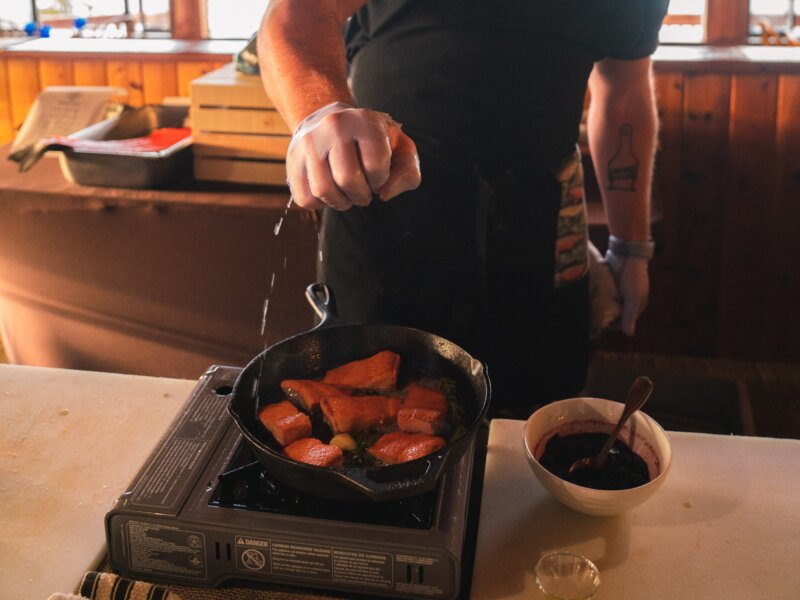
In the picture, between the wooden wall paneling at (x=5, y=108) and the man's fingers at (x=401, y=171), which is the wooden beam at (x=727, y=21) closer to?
the man's fingers at (x=401, y=171)

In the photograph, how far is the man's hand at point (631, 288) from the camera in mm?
1877

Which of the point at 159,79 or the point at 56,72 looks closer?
the point at 159,79

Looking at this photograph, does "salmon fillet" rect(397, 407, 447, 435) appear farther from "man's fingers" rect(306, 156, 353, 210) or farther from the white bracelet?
the white bracelet

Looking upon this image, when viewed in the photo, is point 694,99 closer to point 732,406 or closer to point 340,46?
point 732,406

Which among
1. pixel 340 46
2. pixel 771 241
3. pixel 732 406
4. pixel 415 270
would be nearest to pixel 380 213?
pixel 415 270

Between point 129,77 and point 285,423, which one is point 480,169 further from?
point 129,77

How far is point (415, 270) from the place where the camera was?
1.53 m

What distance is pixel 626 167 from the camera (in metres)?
1.89

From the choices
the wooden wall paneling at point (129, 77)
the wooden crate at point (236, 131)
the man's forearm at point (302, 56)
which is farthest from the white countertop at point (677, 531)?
the wooden wall paneling at point (129, 77)

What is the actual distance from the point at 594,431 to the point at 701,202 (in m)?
2.13

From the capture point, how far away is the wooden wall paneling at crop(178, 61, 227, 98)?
10.7ft

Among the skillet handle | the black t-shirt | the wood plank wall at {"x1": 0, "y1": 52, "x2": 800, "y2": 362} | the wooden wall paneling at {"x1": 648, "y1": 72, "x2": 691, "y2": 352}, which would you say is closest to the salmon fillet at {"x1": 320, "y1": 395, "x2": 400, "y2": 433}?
the skillet handle

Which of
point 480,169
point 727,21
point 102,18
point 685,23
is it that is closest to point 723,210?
point 727,21

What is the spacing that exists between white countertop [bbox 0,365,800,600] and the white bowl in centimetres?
6
